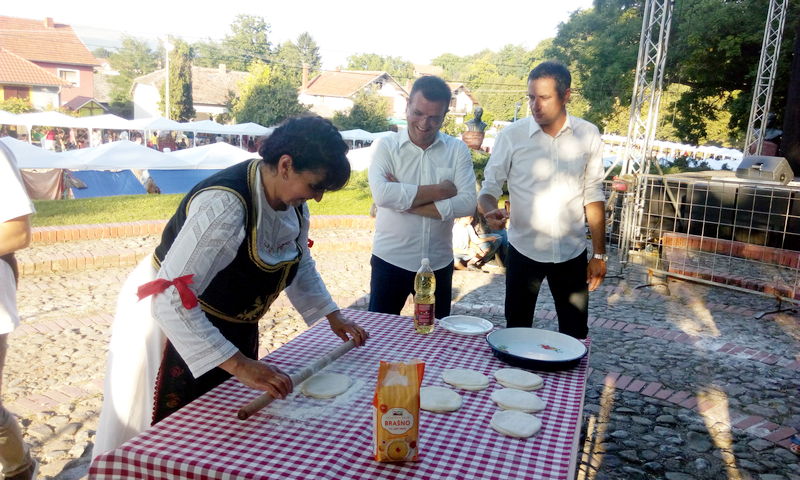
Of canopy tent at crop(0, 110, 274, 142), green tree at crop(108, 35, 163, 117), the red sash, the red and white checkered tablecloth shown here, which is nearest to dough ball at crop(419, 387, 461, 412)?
the red and white checkered tablecloth

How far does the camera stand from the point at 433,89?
3.10 metres

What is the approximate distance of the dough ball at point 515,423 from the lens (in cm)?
161

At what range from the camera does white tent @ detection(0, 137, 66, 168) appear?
1355 cm

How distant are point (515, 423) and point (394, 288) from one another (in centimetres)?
169

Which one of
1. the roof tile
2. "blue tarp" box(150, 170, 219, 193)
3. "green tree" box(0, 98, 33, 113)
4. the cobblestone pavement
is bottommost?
the cobblestone pavement

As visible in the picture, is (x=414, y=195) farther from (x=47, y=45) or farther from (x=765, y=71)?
(x=47, y=45)

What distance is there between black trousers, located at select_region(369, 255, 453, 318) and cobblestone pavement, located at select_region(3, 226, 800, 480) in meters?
1.14

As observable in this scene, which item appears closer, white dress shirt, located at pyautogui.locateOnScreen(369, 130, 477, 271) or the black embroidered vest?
the black embroidered vest

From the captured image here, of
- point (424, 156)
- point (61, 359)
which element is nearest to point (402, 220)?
point (424, 156)

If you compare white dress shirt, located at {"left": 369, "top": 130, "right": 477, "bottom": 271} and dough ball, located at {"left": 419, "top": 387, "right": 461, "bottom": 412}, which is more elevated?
white dress shirt, located at {"left": 369, "top": 130, "right": 477, "bottom": 271}

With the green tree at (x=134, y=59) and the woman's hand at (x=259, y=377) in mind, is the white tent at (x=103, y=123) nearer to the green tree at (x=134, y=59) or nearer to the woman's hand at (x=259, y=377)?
the woman's hand at (x=259, y=377)

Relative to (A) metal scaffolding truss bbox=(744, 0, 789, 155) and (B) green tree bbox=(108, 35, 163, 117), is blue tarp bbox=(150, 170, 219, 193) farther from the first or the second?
(B) green tree bbox=(108, 35, 163, 117)

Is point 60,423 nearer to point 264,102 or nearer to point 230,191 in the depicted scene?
point 230,191

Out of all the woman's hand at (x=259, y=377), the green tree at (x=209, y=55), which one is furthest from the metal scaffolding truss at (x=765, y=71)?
the green tree at (x=209, y=55)
